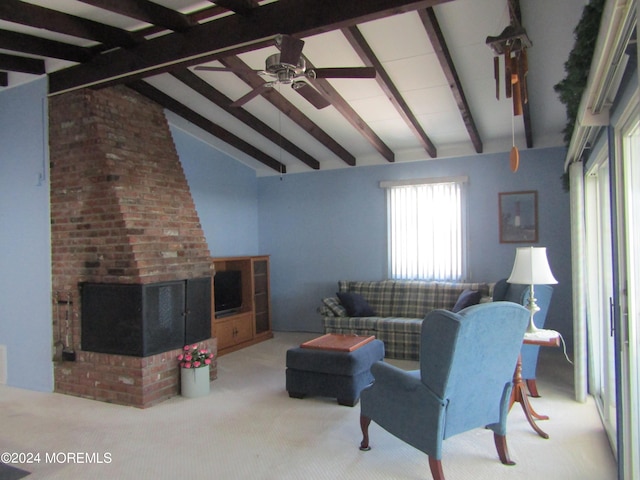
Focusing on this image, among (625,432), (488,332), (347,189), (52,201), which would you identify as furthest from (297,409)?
(347,189)

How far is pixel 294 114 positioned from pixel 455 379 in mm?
3838

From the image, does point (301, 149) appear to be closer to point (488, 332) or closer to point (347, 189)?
point (347, 189)

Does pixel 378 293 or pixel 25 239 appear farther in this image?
pixel 378 293

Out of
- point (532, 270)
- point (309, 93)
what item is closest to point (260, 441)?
point (532, 270)

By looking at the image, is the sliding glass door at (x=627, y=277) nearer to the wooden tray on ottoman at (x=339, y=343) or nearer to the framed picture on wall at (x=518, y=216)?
the wooden tray on ottoman at (x=339, y=343)

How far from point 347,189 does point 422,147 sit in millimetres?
1284

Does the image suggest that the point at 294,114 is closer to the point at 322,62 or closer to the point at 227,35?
the point at 322,62

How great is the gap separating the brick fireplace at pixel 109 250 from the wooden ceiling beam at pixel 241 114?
25.8 inches

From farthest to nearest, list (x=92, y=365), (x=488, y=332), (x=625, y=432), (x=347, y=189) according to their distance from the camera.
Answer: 1. (x=347, y=189)
2. (x=92, y=365)
3. (x=488, y=332)
4. (x=625, y=432)

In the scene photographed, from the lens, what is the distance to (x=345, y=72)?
10.2ft

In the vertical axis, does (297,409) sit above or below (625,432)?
below

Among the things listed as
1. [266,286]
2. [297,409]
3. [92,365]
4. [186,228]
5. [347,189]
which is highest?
[347,189]

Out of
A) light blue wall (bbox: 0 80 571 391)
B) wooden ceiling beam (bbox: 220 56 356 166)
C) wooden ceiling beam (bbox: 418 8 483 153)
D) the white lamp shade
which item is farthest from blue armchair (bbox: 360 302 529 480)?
light blue wall (bbox: 0 80 571 391)

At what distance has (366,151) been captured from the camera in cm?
661
